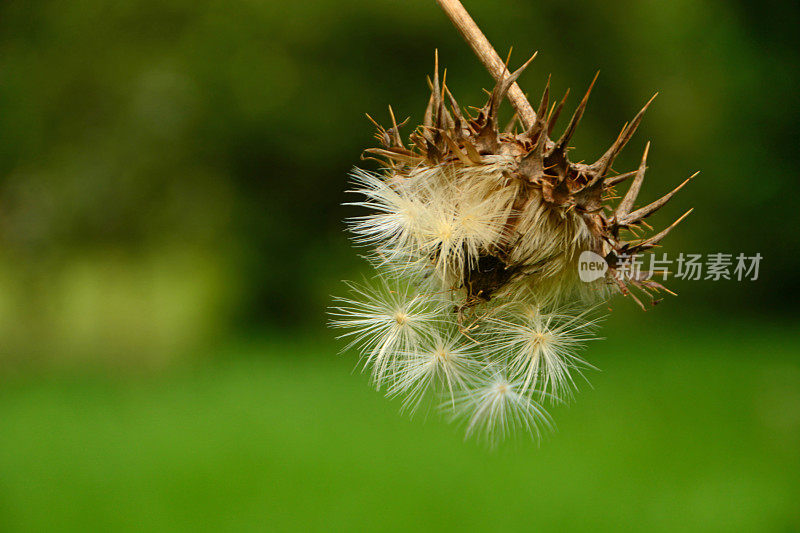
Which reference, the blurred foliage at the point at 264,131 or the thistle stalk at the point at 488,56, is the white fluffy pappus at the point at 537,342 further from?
the blurred foliage at the point at 264,131

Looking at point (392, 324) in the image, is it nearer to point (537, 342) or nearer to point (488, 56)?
point (537, 342)

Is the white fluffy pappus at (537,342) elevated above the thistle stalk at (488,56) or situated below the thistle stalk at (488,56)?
below

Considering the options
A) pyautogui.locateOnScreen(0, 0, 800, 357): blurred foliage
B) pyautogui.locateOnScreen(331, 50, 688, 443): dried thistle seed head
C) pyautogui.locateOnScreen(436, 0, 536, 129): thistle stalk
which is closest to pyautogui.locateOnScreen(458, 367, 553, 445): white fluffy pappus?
pyautogui.locateOnScreen(331, 50, 688, 443): dried thistle seed head

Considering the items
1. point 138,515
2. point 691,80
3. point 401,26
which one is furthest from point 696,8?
point 138,515

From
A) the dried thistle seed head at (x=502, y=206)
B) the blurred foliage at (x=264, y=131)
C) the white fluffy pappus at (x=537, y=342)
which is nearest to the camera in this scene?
the dried thistle seed head at (x=502, y=206)

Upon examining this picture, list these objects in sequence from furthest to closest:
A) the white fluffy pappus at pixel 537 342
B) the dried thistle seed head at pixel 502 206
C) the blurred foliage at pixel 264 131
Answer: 1. the blurred foliage at pixel 264 131
2. the white fluffy pappus at pixel 537 342
3. the dried thistle seed head at pixel 502 206

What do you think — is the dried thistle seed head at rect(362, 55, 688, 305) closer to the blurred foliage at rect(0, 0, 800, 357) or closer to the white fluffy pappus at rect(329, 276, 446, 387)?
the white fluffy pappus at rect(329, 276, 446, 387)

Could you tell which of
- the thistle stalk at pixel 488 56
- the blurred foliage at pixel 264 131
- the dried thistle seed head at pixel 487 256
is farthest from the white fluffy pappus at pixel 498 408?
the blurred foliage at pixel 264 131

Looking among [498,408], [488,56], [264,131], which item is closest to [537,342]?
[498,408]

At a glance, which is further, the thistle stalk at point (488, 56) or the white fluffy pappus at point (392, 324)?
the white fluffy pappus at point (392, 324)
